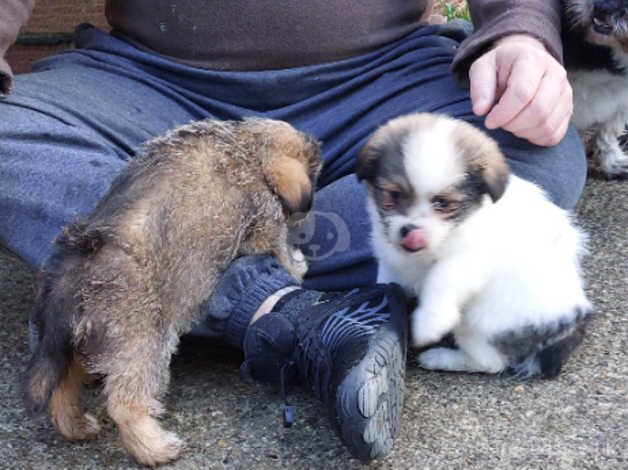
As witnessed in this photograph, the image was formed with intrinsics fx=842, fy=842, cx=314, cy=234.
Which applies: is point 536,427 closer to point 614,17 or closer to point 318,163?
point 318,163

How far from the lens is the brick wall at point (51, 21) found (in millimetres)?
4949

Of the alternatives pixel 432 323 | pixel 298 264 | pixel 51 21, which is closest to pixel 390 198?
pixel 432 323

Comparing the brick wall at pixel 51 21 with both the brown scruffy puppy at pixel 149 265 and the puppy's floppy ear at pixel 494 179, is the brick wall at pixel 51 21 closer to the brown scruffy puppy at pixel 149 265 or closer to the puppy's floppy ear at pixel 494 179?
the brown scruffy puppy at pixel 149 265

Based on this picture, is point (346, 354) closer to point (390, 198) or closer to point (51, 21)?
point (390, 198)

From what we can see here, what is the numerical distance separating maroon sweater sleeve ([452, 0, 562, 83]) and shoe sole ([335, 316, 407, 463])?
4.30 feet

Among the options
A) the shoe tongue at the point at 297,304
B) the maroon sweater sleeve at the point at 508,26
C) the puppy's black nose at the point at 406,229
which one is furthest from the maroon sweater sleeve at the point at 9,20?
the maroon sweater sleeve at the point at 508,26

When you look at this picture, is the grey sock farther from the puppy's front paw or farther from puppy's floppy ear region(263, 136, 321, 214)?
the puppy's front paw

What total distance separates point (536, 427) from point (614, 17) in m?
2.08

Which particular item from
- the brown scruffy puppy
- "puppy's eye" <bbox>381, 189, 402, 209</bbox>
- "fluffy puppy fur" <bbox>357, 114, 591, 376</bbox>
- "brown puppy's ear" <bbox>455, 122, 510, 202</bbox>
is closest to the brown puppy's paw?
the brown scruffy puppy

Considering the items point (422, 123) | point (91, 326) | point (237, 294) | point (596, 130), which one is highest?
point (422, 123)

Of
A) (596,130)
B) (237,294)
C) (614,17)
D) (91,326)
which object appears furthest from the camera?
(596,130)

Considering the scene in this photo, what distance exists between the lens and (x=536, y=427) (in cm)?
241

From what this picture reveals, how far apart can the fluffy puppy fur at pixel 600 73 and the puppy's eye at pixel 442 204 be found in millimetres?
1738

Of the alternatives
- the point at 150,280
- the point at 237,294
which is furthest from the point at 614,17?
the point at 150,280
